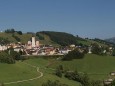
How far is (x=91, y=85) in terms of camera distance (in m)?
76.6

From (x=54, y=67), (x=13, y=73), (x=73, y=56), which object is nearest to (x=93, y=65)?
(x=54, y=67)

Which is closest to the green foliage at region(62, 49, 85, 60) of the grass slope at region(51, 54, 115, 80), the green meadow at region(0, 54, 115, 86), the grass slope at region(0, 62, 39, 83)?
the green meadow at region(0, 54, 115, 86)

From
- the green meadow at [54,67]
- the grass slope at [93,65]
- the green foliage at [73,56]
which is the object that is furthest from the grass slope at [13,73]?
the green foliage at [73,56]

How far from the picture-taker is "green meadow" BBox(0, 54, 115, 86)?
8495cm

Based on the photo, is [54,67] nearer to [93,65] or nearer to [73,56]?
[93,65]

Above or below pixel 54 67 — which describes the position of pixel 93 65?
above

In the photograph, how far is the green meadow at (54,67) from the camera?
8495cm

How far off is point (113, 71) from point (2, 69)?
39648mm

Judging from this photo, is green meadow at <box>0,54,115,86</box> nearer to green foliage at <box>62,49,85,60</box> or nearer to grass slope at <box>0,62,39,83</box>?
grass slope at <box>0,62,39,83</box>

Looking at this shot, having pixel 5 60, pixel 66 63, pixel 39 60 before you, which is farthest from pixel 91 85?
pixel 39 60

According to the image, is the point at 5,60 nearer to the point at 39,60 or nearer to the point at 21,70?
the point at 21,70

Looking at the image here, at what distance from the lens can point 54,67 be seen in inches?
4929

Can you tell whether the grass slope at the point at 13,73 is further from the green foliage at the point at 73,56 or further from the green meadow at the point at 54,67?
the green foliage at the point at 73,56

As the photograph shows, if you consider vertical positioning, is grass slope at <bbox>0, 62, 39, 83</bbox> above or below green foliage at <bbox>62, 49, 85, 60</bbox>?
below
